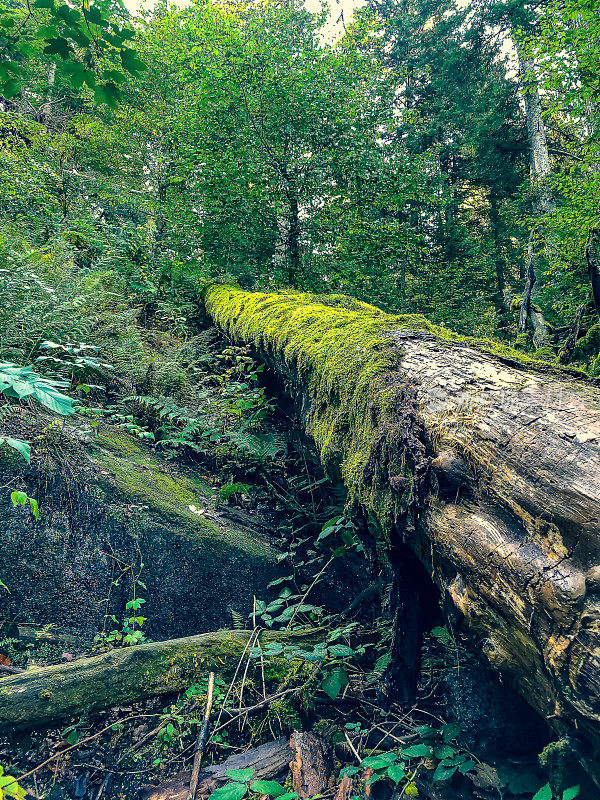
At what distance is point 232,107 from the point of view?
864 centimetres

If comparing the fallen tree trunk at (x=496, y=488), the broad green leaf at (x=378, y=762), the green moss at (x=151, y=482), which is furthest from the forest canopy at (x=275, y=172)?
the broad green leaf at (x=378, y=762)

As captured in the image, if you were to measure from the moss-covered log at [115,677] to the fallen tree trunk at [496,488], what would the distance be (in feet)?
4.23

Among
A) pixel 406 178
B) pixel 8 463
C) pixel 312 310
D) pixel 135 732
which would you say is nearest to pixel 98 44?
pixel 312 310

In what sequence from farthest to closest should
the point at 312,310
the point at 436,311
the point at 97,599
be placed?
the point at 436,311, the point at 312,310, the point at 97,599

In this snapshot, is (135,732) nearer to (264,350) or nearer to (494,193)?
(264,350)

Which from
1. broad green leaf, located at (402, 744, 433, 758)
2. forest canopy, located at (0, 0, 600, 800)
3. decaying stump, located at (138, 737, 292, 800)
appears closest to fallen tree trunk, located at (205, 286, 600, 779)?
forest canopy, located at (0, 0, 600, 800)

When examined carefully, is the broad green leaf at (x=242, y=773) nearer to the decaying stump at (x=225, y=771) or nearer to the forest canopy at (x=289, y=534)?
the forest canopy at (x=289, y=534)

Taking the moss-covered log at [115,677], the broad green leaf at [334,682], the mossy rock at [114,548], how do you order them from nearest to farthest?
the moss-covered log at [115,677] → the broad green leaf at [334,682] → the mossy rock at [114,548]

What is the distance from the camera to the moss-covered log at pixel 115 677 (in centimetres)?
192

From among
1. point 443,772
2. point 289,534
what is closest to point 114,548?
point 289,534

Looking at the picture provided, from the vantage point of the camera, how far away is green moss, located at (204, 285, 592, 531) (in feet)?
6.57

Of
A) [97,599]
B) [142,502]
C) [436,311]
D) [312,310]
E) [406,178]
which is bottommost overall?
[97,599]

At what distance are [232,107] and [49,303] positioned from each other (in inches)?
281

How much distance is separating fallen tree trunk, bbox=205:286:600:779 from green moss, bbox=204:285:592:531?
0.01 meters
